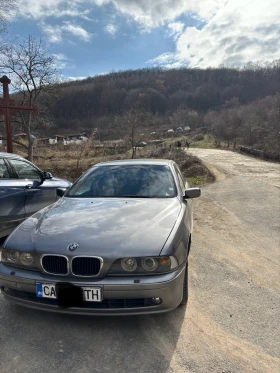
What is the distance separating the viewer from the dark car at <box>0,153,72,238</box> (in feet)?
14.6

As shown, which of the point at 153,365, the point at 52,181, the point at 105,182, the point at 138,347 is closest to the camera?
the point at 153,365

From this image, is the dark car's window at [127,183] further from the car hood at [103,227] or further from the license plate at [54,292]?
the license plate at [54,292]

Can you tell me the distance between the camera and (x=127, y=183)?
3.89 metres

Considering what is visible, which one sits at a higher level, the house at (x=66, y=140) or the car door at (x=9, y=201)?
the car door at (x=9, y=201)

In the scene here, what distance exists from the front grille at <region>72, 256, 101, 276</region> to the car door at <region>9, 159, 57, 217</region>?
2945 millimetres

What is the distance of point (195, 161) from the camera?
1498 centimetres

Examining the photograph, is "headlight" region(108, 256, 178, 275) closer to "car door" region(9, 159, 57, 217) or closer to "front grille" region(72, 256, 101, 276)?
"front grille" region(72, 256, 101, 276)

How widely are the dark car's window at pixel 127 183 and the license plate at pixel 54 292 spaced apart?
1602 mm

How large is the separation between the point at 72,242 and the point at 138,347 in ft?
3.44

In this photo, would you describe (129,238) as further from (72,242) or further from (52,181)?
(52,181)

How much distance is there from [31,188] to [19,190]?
296 millimetres

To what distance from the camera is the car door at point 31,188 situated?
4.94 m

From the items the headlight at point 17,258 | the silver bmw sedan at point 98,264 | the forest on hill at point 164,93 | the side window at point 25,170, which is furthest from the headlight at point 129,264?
the forest on hill at point 164,93

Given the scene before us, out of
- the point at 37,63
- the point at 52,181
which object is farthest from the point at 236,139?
the point at 52,181
